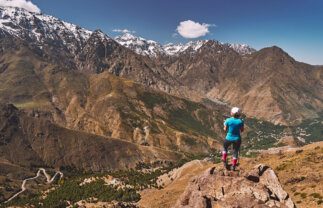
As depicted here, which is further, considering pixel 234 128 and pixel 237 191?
pixel 237 191

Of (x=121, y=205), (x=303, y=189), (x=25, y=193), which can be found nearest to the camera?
(x=303, y=189)

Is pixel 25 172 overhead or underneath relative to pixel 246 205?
underneath

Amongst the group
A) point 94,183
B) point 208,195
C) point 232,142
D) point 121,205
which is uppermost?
point 232,142

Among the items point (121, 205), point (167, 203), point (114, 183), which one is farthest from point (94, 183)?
point (167, 203)

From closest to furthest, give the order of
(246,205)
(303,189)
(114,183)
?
(246,205)
(303,189)
(114,183)

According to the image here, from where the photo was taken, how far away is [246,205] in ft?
54.0

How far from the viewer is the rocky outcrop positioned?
56.3 feet

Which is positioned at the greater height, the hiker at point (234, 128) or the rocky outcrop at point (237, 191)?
the hiker at point (234, 128)

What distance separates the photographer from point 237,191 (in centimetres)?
1830

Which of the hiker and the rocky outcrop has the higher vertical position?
the hiker

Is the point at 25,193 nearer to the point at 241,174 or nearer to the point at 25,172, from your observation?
the point at 25,172

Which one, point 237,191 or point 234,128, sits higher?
point 234,128

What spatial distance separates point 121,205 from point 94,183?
3926 inches

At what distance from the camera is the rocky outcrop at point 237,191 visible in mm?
17172
